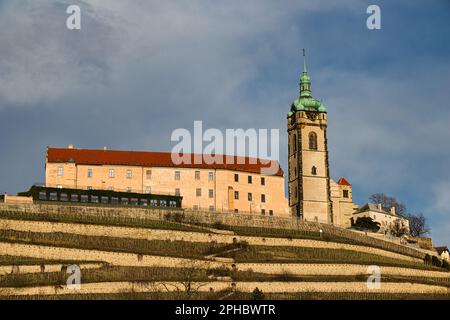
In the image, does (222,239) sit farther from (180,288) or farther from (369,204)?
(369,204)

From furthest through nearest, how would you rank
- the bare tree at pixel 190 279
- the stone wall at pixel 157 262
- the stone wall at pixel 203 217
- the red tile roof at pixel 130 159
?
the red tile roof at pixel 130 159 → the stone wall at pixel 203 217 → the stone wall at pixel 157 262 → the bare tree at pixel 190 279

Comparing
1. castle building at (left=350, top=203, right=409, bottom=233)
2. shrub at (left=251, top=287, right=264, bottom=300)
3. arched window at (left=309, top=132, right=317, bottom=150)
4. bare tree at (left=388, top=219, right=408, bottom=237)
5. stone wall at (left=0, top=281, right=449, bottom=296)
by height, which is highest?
arched window at (left=309, top=132, right=317, bottom=150)

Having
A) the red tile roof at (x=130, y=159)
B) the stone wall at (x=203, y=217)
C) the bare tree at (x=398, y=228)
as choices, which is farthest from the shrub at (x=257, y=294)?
the bare tree at (x=398, y=228)

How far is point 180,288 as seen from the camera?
6781cm

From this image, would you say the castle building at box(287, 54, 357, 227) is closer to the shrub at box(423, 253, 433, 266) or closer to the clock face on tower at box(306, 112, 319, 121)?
the clock face on tower at box(306, 112, 319, 121)

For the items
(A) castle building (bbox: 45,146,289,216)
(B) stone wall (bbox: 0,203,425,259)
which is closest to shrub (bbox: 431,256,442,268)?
(B) stone wall (bbox: 0,203,425,259)

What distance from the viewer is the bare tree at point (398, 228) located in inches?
4363

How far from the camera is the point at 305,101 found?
112 metres

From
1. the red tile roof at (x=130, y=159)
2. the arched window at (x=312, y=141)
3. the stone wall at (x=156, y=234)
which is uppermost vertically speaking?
the arched window at (x=312, y=141)

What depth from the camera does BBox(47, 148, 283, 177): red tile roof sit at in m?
96.3

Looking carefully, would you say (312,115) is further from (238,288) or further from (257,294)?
(257,294)

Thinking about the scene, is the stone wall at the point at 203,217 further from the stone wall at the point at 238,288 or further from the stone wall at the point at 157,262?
the stone wall at the point at 238,288

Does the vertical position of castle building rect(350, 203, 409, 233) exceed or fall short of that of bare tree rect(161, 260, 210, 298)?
it exceeds it
